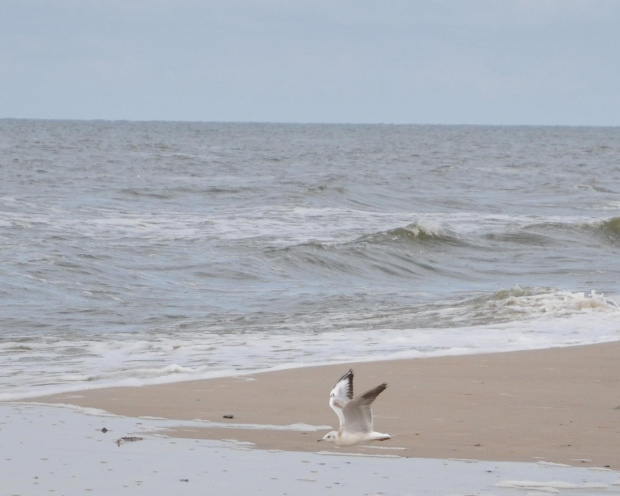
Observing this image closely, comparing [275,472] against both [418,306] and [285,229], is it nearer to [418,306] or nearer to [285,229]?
[418,306]

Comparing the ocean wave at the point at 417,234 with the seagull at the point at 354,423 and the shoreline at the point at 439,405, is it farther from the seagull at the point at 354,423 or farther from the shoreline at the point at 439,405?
the seagull at the point at 354,423

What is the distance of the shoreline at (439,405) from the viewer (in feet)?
20.6

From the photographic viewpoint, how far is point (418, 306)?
13.0 m

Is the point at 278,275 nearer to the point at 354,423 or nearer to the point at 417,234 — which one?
the point at 417,234

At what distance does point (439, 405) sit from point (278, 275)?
8.60 metres

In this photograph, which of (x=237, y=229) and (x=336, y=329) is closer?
(x=336, y=329)

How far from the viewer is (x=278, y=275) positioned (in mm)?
15828

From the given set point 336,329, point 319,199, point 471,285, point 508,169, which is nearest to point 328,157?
point 508,169

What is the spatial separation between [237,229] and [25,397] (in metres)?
13.5

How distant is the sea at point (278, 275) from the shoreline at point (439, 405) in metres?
0.55

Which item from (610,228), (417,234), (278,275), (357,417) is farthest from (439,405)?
(610,228)

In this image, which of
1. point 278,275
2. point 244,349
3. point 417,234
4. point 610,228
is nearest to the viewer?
point 244,349

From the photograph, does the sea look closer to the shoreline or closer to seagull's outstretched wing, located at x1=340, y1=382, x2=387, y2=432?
the shoreline

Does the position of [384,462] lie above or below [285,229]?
below
